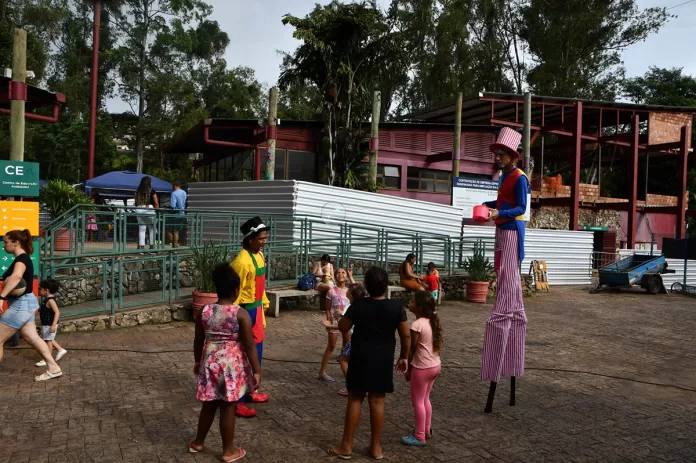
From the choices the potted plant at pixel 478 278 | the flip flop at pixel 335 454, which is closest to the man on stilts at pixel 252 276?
the flip flop at pixel 335 454

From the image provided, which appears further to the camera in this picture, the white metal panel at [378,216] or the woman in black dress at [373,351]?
the white metal panel at [378,216]

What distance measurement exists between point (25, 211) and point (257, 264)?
15.4 ft

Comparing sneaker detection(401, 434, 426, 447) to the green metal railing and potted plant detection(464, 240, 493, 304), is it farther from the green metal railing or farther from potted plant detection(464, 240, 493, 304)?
potted plant detection(464, 240, 493, 304)

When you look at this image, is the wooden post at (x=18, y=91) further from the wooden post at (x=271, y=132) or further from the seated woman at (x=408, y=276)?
the wooden post at (x=271, y=132)

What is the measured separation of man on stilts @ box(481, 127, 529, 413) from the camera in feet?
18.7

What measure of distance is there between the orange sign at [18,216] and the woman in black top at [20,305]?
189cm

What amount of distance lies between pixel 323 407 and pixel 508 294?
6.76ft

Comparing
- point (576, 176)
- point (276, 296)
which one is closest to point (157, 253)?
point (276, 296)

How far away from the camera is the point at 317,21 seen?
2061 cm

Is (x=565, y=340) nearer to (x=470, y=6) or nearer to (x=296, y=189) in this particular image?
(x=296, y=189)

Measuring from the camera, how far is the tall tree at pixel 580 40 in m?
35.5

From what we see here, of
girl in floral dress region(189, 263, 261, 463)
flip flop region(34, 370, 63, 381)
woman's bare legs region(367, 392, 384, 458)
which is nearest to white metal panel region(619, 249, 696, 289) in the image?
woman's bare legs region(367, 392, 384, 458)

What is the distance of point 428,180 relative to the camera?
80.4ft

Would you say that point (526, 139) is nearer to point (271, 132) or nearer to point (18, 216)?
point (271, 132)
